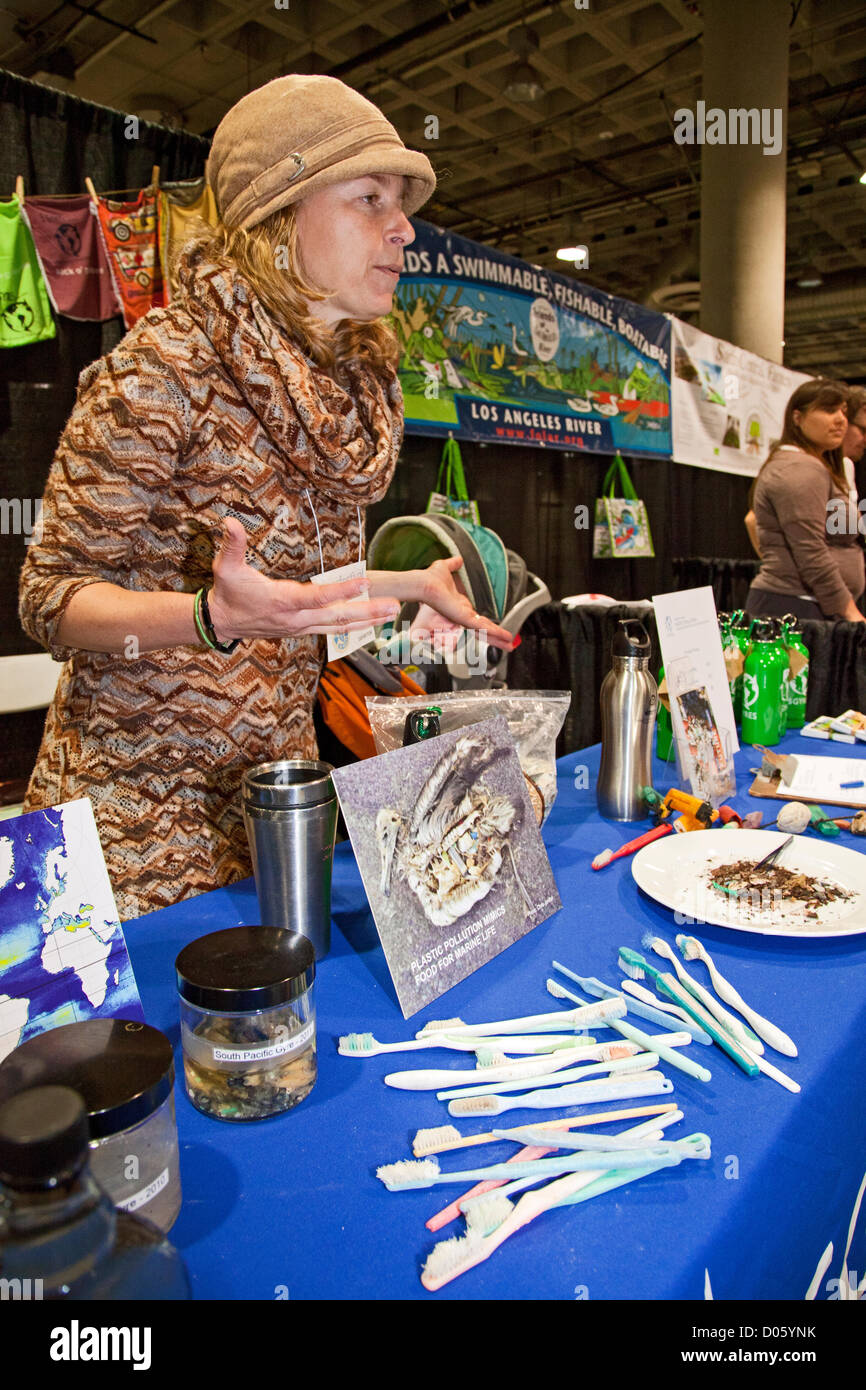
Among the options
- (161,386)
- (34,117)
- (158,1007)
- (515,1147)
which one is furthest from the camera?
(34,117)

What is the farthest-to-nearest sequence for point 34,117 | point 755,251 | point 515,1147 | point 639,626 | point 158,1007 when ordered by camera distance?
1. point 755,251
2. point 34,117
3. point 639,626
4. point 158,1007
5. point 515,1147

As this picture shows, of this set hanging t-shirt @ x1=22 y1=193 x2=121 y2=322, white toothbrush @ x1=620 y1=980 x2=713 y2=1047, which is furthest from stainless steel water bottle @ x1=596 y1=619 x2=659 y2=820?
hanging t-shirt @ x1=22 y1=193 x2=121 y2=322

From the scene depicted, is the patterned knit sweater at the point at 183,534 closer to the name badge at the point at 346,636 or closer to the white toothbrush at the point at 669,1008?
the name badge at the point at 346,636

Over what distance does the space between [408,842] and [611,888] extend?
40cm

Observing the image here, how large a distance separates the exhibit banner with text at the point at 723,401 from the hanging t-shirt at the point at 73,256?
11.7 ft

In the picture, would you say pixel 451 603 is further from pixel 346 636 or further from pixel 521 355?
pixel 521 355

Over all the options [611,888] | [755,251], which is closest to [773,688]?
[611,888]

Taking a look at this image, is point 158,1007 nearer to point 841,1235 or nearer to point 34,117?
point 841,1235

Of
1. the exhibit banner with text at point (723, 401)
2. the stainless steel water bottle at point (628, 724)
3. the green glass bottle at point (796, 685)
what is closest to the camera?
the stainless steel water bottle at point (628, 724)

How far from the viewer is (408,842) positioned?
36.6 inches

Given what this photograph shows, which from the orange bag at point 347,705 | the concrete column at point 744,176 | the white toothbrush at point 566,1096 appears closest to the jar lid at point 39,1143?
the white toothbrush at point 566,1096

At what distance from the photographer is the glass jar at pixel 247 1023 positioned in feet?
2.21

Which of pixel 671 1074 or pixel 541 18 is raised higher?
pixel 541 18

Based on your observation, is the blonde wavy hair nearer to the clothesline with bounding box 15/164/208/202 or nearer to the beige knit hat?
the beige knit hat
